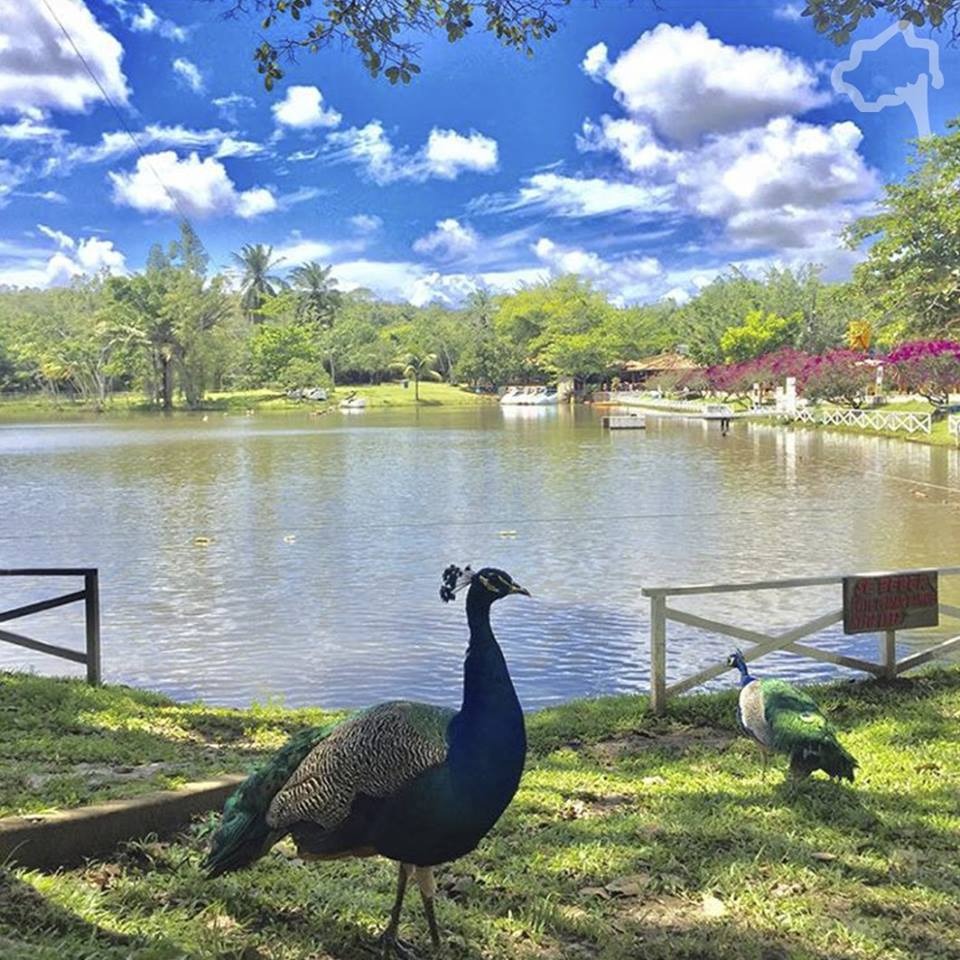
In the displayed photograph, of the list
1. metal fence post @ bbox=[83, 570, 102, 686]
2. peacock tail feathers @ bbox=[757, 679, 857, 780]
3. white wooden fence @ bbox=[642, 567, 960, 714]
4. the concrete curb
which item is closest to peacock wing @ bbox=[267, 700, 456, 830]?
the concrete curb

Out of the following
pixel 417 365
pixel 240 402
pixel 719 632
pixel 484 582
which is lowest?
pixel 719 632

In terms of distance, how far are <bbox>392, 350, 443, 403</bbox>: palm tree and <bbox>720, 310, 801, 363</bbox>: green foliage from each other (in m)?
34.2

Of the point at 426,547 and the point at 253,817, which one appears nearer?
the point at 253,817

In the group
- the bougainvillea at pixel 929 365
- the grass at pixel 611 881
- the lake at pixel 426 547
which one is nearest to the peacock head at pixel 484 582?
the grass at pixel 611 881

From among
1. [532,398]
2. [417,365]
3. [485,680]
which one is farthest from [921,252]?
[417,365]

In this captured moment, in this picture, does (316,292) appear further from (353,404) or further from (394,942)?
(394,942)

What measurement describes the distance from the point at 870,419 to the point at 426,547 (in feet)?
95.6

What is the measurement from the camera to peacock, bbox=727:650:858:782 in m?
4.97

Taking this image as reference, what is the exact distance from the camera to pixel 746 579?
13625 millimetres

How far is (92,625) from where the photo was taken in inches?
303

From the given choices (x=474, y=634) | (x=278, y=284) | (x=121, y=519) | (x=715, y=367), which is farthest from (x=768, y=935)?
(x=278, y=284)

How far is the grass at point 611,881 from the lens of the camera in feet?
10.7

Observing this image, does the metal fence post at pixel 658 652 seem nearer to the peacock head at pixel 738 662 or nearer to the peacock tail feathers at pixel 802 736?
the peacock head at pixel 738 662

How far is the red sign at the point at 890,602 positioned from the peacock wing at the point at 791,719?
1886mm
